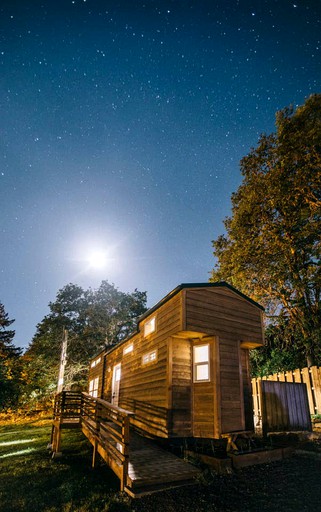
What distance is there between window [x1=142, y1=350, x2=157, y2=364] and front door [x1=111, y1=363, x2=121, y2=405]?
16.5 ft

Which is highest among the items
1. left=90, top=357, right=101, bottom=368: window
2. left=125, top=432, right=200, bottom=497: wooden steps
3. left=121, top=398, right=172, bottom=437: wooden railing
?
left=90, top=357, right=101, bottom=368: window

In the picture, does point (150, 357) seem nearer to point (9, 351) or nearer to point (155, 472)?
point (155, 472)

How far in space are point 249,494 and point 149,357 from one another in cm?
658

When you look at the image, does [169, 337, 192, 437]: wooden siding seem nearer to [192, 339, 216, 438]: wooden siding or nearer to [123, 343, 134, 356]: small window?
[192, 339, 216, 438]: wooden siding

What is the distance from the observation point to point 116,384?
17.2 m

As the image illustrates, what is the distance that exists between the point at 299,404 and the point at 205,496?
20.9 feet

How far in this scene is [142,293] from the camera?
37812mm

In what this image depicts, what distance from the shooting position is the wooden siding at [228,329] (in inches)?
372

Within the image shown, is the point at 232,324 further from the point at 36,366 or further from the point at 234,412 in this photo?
the point at 36,366

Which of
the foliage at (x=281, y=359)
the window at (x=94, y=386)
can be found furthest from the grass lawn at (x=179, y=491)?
the window at (x=94, y=386)

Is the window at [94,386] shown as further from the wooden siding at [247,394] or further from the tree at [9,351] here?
the wooden siding at [247,394]

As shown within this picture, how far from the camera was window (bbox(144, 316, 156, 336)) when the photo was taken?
1216cm

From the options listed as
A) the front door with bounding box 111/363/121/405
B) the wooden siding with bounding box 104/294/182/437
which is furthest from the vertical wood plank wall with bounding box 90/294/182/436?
the front door with bounding box 111/363/121/405

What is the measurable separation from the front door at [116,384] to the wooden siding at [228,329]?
29.0 ft
